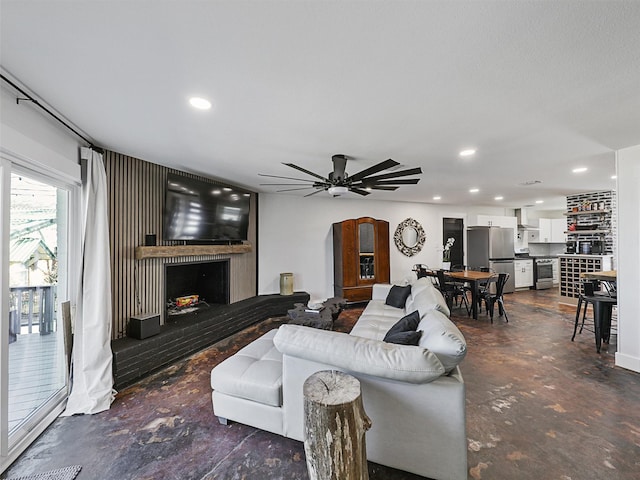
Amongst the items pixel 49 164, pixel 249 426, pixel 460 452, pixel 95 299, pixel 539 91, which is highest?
pixel 539 91

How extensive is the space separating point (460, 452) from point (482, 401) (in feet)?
3.61

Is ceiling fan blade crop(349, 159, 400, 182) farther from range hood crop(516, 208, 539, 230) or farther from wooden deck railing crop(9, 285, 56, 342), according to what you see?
range hood crop(516, 208, 539, 230)

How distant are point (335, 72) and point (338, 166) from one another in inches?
63.9

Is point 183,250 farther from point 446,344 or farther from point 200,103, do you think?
point 446,344

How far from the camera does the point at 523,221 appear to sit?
8.12 metres

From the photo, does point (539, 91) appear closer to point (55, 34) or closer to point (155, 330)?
point (55, 34)

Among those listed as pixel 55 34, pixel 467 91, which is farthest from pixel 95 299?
pixel 467 91

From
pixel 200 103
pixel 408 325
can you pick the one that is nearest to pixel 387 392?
pixel 408 325

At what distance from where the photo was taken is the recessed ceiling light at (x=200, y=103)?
1931mm

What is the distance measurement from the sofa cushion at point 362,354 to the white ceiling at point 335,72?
5.34 ft

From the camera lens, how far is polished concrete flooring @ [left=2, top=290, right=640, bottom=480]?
1.70 m

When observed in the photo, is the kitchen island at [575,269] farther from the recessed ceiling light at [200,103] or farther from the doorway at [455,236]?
the recessed ceiling light at [200,103]

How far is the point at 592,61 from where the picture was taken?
5.03ft

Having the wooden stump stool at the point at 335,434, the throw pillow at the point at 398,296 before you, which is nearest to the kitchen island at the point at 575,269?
the throw pillow at the point at 398,296
